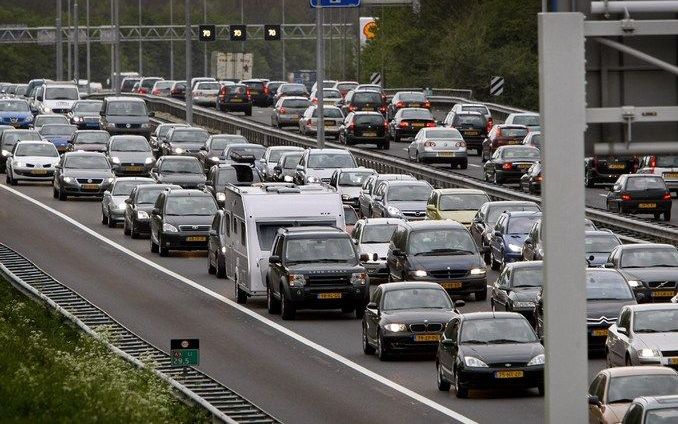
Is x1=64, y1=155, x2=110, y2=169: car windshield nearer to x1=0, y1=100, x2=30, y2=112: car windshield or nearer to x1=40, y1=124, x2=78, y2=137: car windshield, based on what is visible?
x1=40, y1=124, x2=78, y2=137: car windshield

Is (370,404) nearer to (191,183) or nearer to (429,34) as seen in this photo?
(191,183)

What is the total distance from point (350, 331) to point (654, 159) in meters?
27.6

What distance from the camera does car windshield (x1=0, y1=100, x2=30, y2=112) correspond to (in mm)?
91569

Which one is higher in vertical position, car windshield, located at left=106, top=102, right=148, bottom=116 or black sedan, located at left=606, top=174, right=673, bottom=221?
car windshield, located at left=106, top=102, right=148, bottom=116

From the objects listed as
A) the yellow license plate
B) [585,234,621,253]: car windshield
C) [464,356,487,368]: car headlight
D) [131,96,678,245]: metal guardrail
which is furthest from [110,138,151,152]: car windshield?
the yellow license plate

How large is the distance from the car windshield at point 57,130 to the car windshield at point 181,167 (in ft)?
56.3

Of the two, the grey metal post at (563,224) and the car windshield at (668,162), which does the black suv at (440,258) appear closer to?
the car windshield at (668,162)

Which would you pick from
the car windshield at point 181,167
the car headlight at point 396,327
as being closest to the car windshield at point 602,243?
the car headlight at point 396,327

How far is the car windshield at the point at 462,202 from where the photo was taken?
178 feet

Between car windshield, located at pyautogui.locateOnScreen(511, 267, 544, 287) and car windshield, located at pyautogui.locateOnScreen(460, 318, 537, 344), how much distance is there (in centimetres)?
689

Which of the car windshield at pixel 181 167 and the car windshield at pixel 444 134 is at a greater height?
the car windshield at pixel 444 134

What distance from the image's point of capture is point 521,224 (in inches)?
1939

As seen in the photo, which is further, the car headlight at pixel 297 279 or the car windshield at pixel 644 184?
the car windshield at pixel 644 184

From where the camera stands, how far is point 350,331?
132 ft
